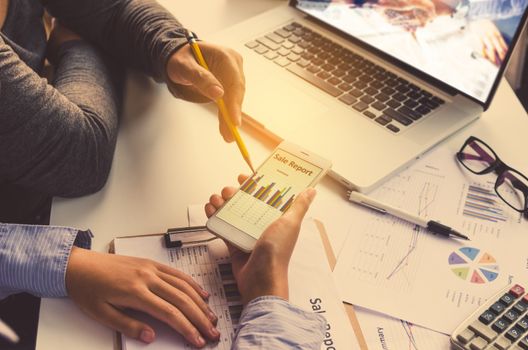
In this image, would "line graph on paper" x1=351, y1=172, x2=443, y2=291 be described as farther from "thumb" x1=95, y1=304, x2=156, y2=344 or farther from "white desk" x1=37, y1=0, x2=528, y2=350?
"thumb" x1=95, y1=304, x2=156, y2=344

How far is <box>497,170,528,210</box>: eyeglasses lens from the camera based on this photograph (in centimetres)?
82

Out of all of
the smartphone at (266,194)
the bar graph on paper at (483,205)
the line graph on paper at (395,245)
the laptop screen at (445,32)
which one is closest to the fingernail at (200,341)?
the smartphone at (266,194)

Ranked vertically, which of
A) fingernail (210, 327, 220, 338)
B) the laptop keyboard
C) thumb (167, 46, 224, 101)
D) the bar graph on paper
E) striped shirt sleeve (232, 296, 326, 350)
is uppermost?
thumb (167, 46, 224, 101)

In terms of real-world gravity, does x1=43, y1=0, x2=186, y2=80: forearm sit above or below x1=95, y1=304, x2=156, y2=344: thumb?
above

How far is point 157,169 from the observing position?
2.66 feet

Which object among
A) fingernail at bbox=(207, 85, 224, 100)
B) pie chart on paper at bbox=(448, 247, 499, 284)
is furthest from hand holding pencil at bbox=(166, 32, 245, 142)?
pie chart on paper at bbox=(448, 247, 499, 284)

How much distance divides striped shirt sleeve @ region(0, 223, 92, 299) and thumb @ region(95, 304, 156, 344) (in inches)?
2.6

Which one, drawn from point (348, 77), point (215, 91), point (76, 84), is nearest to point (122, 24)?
point (76, 84)

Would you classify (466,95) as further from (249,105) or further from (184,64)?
(184,64)

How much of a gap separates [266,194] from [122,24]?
17.6 inches

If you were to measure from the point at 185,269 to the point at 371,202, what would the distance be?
0.29m

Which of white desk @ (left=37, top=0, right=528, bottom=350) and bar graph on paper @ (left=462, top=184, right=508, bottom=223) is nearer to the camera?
white desk @ (left=37, top=0, right=528, bottom=350)

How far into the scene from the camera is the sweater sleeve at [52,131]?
68 cm

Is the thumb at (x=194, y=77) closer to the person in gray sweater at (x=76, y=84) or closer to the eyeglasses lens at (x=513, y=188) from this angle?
the person in gray sweater at (x=76, y=84)
